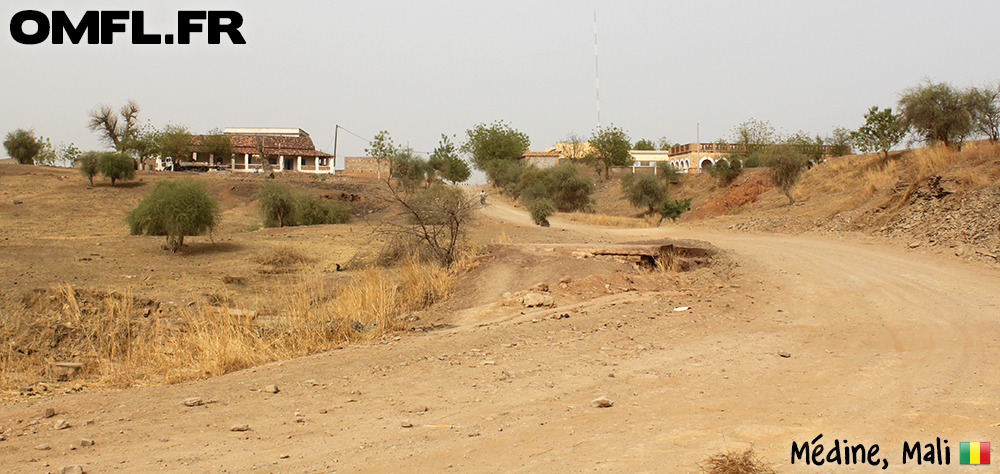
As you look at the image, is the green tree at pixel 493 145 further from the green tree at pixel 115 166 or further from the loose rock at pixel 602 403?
the loose rock at pixel 602 403

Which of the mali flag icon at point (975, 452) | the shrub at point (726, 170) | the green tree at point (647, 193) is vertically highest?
the shrub at point (726, 170)

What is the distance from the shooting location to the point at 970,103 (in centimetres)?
2420

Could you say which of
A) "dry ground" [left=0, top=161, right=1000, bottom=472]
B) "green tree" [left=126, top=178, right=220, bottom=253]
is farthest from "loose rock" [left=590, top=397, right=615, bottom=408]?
"green tree" [left=126, top=178, right=220, bottom=253]

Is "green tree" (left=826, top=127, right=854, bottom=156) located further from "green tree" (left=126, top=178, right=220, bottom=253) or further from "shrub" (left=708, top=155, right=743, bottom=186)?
"green tree" (left=126, top=178, right=220, bottom=253)

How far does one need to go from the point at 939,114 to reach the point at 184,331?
1064 inches

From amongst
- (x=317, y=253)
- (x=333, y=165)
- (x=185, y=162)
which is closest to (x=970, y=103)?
(x=317, y=253)

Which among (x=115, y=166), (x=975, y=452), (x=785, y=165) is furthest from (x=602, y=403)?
(x=115, y=166)

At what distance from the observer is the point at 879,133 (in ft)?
112

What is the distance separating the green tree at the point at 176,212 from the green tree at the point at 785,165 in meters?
22.2

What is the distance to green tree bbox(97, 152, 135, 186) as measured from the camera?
1642 inches

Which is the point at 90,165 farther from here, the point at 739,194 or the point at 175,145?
the point at 739,194

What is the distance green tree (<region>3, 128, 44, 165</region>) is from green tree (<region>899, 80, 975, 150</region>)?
2636 inches

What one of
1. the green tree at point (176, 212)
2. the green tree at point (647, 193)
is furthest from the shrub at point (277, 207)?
the green tree at point (647, 193)

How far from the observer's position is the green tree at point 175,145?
61.4 metres
